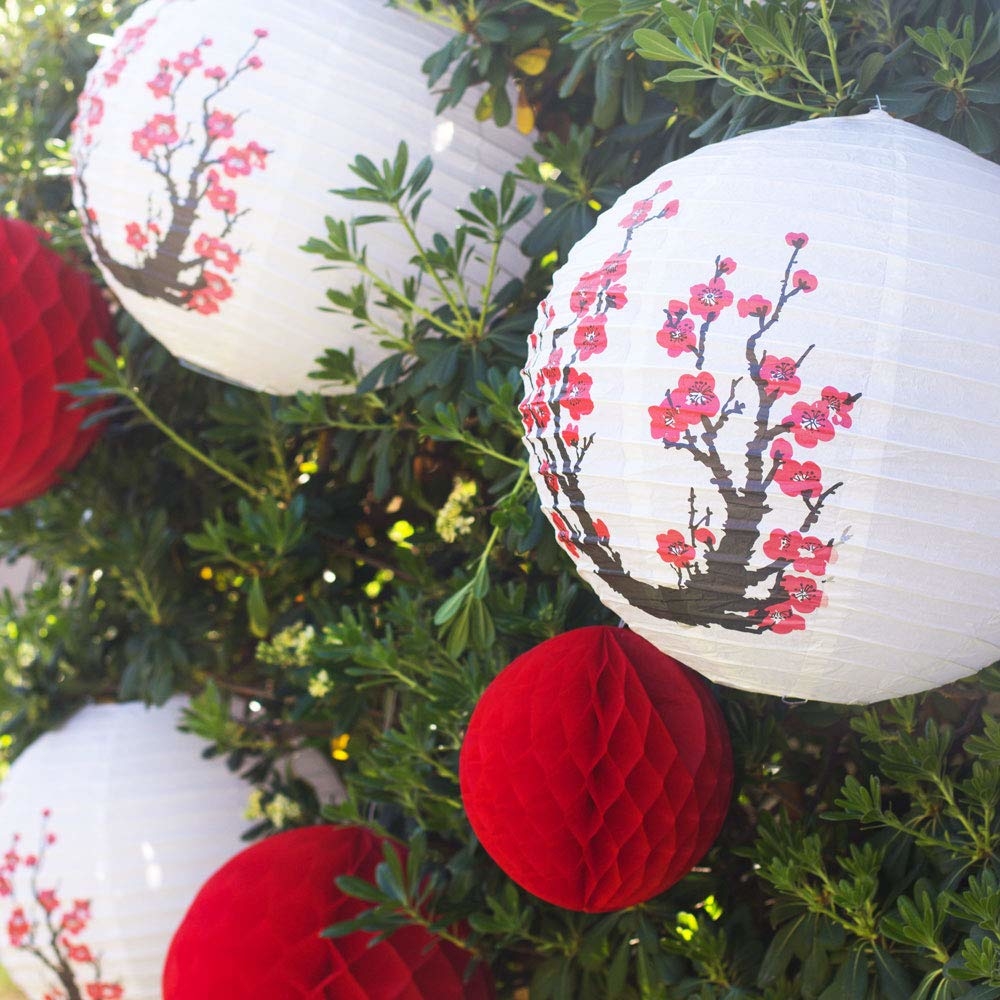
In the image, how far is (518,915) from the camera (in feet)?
3.77

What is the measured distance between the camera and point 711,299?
734 mm

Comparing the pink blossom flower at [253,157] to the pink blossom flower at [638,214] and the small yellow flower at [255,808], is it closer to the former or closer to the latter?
the pink blossom flower at [638,214]

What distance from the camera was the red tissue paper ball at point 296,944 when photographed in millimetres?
1074

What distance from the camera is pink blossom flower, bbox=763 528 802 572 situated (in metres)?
0.73

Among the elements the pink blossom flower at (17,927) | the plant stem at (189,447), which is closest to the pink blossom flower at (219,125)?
the plant stem at (189,447)

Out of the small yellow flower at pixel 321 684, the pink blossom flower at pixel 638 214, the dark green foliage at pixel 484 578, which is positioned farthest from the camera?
the small yellow flower at pixel 321 684

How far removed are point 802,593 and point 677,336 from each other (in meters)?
0.18

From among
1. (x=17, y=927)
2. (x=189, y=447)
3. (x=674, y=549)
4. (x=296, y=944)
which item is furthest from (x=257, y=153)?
(x=17, y=927)

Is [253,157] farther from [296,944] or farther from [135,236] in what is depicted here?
[296,944]

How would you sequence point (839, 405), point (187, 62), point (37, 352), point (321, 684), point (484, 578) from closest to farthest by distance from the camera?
point (839, 405), point (484, 578), point (187, 62), point (321, 684), point (37, 352)

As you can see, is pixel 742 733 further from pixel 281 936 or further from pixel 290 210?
pixel 290 210

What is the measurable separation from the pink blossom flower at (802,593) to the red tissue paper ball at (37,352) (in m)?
1.05

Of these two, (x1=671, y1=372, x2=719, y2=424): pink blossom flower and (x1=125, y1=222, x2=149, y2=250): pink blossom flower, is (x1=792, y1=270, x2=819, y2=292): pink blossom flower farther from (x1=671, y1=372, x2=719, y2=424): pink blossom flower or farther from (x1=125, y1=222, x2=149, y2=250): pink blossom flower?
Answer: (x1=125, y1=222, x2=149, y2=250): pink blossom flower

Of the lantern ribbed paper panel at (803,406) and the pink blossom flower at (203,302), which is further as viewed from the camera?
the pink blossom flower at (203,302)
